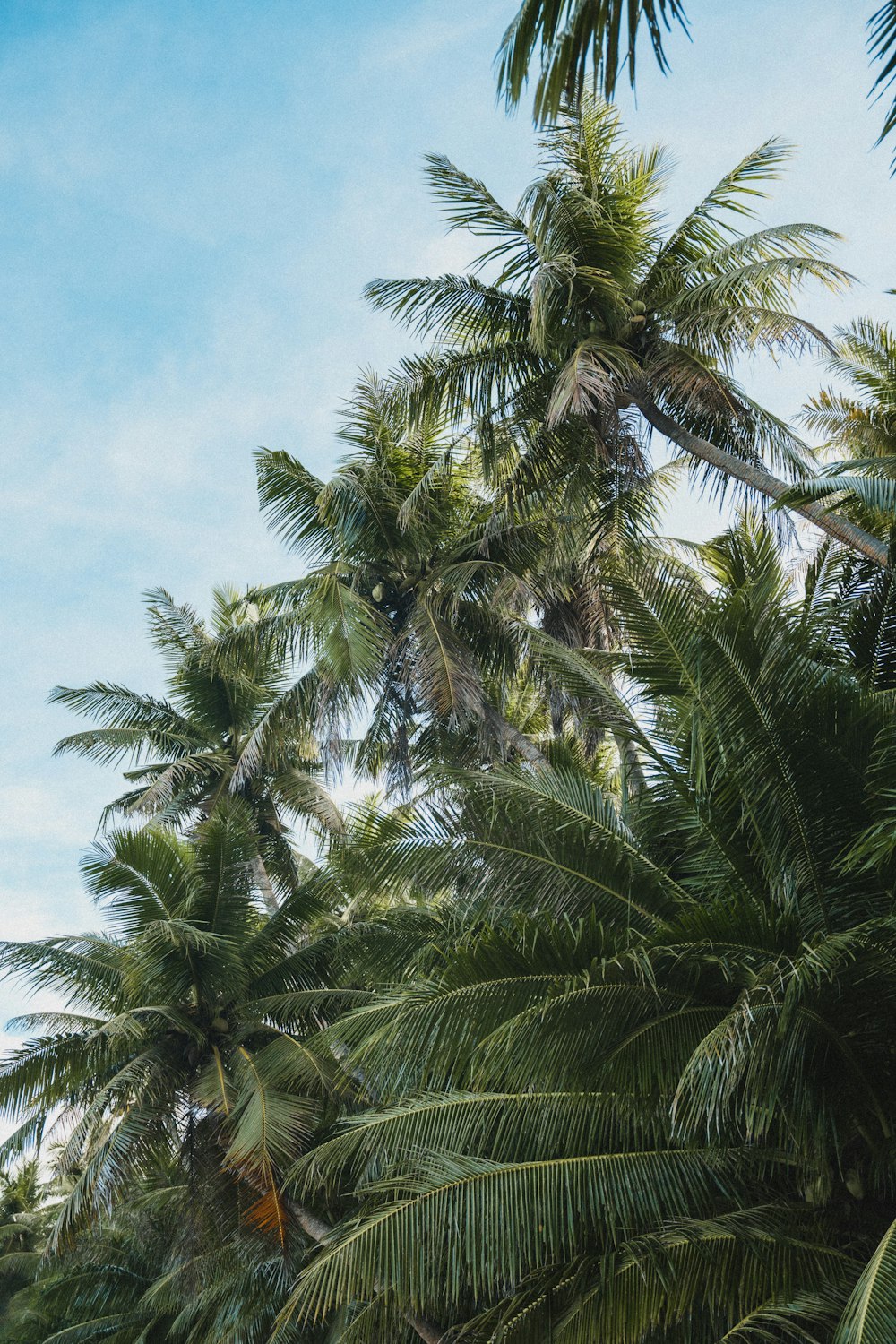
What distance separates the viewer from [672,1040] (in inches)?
294

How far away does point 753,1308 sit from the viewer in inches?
271

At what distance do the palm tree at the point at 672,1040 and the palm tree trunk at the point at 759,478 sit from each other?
5.87 feet

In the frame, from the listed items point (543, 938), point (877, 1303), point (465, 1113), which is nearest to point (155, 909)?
point (465, 1113)

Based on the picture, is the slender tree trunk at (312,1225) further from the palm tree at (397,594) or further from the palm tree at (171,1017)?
the palm tree at (397,594)

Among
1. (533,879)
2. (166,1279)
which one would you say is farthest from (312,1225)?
(166,1279)

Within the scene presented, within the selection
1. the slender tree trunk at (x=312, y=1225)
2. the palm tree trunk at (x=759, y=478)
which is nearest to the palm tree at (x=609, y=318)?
the palm tree trunk at (x=759, y=478)

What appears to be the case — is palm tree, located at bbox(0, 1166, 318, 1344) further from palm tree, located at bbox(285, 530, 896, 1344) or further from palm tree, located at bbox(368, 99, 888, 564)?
palm tree, located at bbox(368, 99, 888, 564)

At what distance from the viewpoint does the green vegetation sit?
7.22 m

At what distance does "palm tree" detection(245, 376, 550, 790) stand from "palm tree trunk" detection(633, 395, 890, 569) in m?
2.70

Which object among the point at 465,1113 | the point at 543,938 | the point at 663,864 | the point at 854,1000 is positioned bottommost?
the point at 465,1113

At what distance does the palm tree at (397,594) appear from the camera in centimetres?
1485

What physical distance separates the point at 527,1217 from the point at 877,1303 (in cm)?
258

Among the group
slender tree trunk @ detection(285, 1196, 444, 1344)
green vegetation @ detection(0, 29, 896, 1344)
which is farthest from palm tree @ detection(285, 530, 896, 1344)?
slender tree trunk @ detection(285, 1196, 444, 1344)

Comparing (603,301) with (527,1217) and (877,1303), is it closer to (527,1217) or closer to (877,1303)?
(527,1217)
